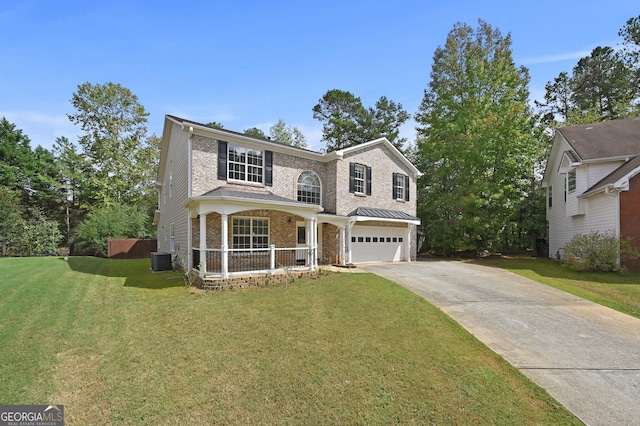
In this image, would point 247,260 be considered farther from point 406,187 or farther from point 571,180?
point 571,180

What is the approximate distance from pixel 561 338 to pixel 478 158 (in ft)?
54.5

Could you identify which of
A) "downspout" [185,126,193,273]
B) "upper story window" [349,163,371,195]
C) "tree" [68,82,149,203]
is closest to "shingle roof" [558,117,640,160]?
"upper story window" [349,163,371,195]

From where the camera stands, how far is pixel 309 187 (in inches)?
649

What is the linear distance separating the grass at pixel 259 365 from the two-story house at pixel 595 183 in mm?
12218

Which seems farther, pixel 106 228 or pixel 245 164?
pixel 106 228

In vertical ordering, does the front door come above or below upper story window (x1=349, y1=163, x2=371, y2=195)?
below

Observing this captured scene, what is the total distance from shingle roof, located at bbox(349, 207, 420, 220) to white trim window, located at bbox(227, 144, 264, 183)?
562cm

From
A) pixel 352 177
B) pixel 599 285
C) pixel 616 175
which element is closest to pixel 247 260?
pixel 352 177

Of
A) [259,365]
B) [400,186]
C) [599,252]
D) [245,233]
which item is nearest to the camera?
[259,365]

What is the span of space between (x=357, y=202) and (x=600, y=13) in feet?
38.7

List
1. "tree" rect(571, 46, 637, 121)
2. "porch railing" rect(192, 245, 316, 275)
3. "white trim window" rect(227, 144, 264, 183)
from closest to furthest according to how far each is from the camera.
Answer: "porch railing" rect(192, 245, 316, 275), "white trim window" rect(227, 144, 264, 183), "tree" rect(571, 46, 637, 121)

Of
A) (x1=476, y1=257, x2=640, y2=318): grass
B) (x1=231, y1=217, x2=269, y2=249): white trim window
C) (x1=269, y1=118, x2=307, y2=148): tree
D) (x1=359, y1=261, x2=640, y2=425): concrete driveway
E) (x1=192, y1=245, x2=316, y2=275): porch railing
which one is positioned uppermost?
(x1=269, y1=118, x2=307, y2=148): tree

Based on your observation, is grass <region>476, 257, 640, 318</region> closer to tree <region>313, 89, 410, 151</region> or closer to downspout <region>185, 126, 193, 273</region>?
downspout <region>185, 126, 193, 273</region>

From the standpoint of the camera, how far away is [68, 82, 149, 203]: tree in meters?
30.5
